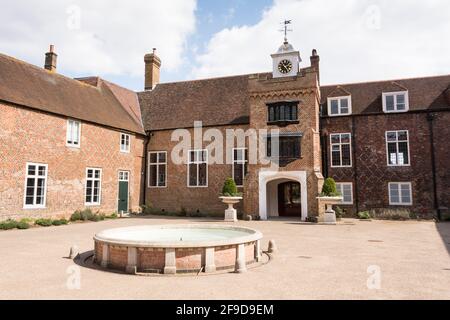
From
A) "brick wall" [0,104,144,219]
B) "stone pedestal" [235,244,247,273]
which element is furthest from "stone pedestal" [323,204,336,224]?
"brick wall" [0,104,144,219]

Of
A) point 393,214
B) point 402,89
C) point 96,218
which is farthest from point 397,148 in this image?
point 96,218

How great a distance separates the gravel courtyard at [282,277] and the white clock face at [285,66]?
45.0ft

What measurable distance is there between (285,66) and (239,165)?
759 cm

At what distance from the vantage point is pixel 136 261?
7578 mm

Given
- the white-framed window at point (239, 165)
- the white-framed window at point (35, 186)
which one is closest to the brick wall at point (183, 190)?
the white-framed window at point (239, 165)

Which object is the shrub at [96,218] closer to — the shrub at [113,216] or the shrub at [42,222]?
the shrub at [113,216]

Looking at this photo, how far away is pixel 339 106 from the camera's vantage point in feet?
77.6

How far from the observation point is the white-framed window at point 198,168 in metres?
24.1

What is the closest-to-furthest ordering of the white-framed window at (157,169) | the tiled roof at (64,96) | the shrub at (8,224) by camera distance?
the shrub at (8,224), the tiled roof at (64,96), the white-framed window at (157,169)

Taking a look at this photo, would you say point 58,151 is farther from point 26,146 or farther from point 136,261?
point 136,261

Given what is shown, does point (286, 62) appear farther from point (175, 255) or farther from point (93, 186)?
point (175, 255)

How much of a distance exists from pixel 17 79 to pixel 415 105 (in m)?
25.1

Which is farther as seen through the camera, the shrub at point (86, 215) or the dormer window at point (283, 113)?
the dormer window at point (283, 113)
